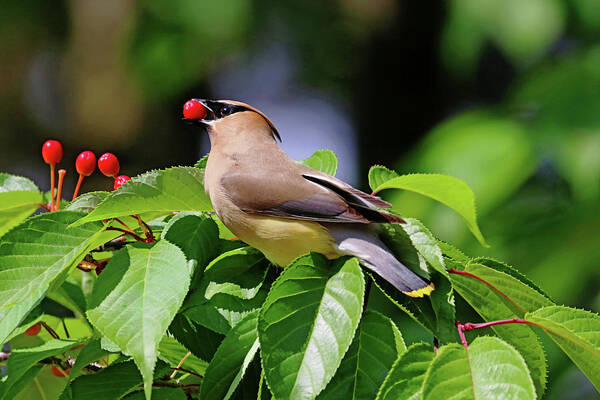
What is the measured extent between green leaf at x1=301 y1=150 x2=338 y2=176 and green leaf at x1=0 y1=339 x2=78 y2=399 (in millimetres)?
498

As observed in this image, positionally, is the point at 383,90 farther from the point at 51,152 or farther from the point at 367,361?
the point at 367,361

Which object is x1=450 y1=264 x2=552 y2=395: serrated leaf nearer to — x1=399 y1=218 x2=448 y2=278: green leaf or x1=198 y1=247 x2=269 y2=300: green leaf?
x1=399 y1=218 x2=448 y2=278: green leaf

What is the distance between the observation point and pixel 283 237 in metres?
0.98

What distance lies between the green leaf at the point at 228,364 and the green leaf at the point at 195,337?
10 centimetres

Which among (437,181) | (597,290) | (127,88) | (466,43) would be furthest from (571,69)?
(127,88)

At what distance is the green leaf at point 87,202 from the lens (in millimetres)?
1004

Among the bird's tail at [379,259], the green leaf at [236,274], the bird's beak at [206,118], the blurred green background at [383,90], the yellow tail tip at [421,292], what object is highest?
the bird's beak at [206,118]

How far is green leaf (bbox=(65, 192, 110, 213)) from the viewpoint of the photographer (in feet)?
3.29

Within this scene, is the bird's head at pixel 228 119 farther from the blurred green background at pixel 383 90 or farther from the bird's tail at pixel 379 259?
the blurred green background at pixel 383 90

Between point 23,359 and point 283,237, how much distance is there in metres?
0.42

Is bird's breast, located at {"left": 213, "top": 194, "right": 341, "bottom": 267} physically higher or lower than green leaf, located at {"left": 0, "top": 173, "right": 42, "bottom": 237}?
higher

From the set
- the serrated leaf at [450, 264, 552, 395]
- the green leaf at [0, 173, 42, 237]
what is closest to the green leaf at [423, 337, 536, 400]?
the serrated leaf at [450, 264, 552, 395]

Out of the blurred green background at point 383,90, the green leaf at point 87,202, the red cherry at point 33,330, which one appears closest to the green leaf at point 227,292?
the green leaf at point 87,202

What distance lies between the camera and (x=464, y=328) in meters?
0.88
